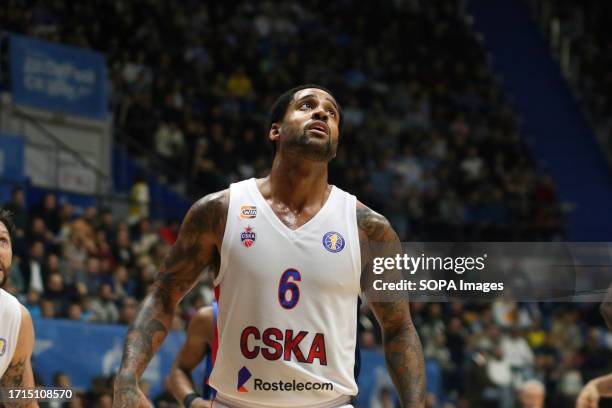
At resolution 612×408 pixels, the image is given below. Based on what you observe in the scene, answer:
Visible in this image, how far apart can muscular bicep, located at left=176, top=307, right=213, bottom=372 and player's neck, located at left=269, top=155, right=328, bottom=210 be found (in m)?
2.45

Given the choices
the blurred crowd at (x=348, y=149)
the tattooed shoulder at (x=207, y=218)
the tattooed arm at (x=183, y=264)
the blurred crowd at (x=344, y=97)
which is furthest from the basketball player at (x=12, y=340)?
the blurred crowd at (x=344, y=97)

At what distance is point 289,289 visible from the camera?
4836 millimetres

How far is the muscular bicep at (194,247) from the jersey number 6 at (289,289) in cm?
36

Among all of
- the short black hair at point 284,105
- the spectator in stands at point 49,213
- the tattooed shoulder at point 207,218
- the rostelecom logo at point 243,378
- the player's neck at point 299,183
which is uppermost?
the spectator in stands at point 49,213

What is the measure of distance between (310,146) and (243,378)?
1.06 metres

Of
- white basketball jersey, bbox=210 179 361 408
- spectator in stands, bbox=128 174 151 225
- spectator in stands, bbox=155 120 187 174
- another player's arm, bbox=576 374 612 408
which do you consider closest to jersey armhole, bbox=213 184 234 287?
white basketball jersey, bbox=210 179 361 408

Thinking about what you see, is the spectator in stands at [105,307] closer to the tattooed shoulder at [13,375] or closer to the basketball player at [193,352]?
the basketball player at [193,352]

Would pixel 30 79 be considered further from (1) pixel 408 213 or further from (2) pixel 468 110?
(2) pixel 468 110

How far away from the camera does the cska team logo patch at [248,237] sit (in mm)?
4918

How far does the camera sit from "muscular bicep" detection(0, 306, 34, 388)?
5898 millimetres

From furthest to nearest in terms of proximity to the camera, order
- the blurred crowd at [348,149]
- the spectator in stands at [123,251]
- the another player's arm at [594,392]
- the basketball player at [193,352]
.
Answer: the spectator in stands at [123,251] < the blurred crowd at [348,149] < the basketball player at [193,352] < the another player's arm at [594,392]

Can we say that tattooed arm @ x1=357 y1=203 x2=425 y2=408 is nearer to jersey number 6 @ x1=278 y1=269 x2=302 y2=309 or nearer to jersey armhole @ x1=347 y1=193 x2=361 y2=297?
jersey armhole @ x1=347 y1=193 x2=361 y2=297

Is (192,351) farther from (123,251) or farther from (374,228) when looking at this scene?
(123,251)

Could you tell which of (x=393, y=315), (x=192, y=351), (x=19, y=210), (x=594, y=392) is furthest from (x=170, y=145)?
(x=393, y=315)
